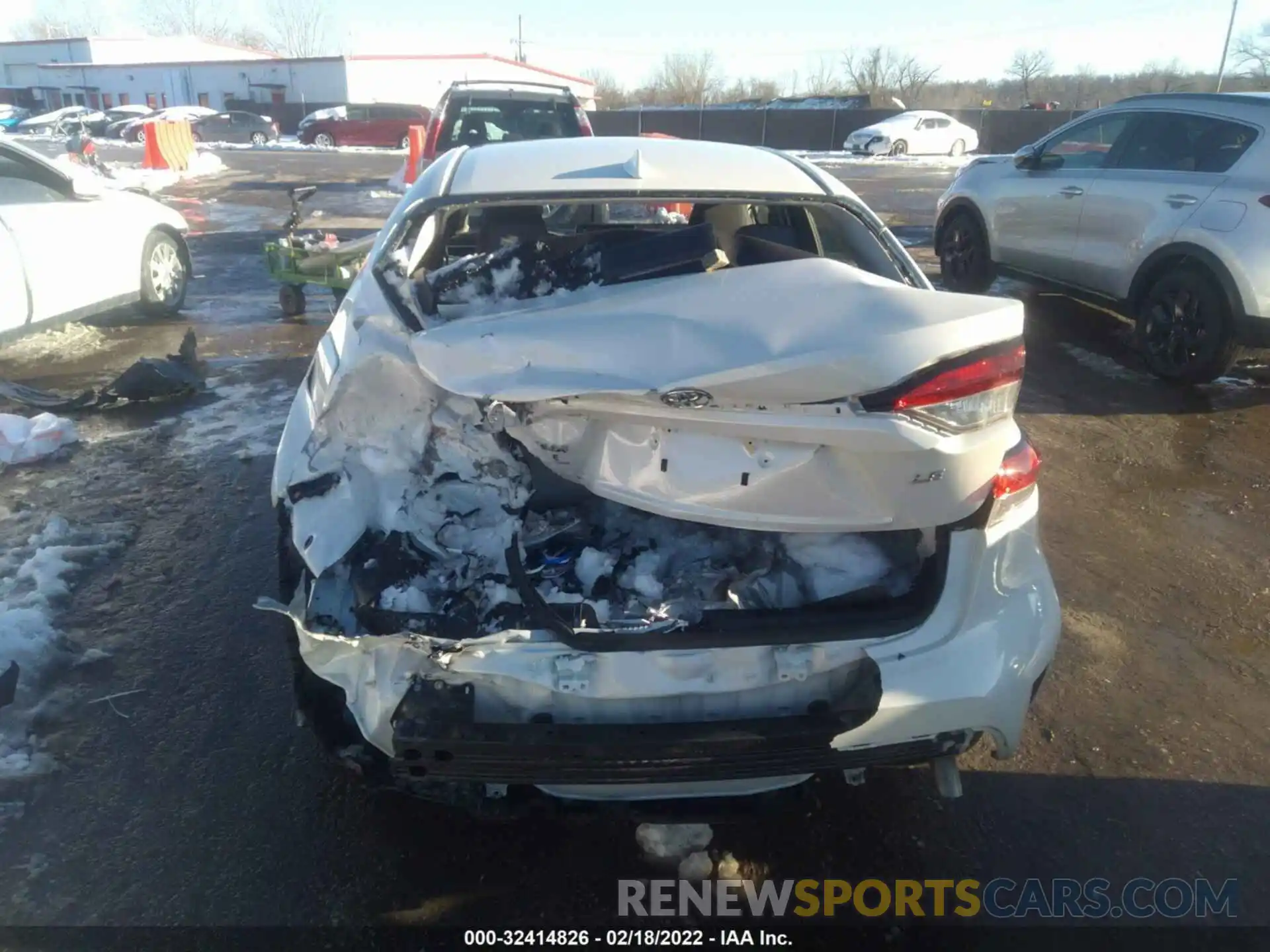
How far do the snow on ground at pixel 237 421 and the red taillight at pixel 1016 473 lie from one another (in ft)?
12.3

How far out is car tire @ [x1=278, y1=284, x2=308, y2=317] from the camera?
720cm

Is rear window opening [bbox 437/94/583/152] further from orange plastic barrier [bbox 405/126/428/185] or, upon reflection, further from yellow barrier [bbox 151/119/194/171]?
yellow barrier [bbox 151/119/194/171]

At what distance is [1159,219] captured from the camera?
5.83 metres

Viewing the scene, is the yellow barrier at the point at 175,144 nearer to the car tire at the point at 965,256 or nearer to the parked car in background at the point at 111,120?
the parked car in background at the point at 111,120

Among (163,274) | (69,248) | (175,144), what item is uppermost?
(175,144)

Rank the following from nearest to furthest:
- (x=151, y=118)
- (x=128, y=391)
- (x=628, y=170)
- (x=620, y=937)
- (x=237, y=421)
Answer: (x=620, y=937), (x=628, y=170), (x=237, y=421), (x=128, y=391), (x=151, y=118)

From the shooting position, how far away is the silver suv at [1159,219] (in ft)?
17.6

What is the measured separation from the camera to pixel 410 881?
2219 millimetres

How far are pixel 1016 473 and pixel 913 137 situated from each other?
29457mm

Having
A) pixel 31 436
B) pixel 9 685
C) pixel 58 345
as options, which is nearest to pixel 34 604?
pixel 9 685

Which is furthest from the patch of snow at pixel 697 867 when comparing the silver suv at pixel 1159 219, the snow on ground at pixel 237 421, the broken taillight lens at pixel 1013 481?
the silver suv at pixel 1159 219

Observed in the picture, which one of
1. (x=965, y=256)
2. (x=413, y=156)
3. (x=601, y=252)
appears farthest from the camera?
(x=413, y=156)

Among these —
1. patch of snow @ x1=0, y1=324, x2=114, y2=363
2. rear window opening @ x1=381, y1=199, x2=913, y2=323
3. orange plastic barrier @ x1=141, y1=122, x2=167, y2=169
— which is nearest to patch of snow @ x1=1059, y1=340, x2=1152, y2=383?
rear window opening @ x1=381, y1=199, x2=913, y2=323

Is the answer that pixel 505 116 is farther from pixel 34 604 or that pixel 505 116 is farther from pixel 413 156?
pixel 34 604
